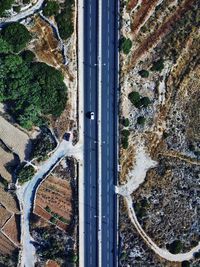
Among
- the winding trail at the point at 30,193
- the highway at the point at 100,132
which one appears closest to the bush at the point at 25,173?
the winding trail at the point at 30,193

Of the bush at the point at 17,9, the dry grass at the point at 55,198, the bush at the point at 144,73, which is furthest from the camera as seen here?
the dry grass at the point at 55,198

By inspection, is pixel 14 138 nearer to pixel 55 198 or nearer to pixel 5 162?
pixel 5 162

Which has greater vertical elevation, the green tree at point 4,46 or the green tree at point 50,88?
the green tree at point 4,46

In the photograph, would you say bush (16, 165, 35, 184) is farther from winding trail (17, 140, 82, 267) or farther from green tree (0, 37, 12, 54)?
green tree (0, 37, 12, 54)

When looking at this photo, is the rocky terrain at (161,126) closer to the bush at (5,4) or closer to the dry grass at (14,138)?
the dry grass at (14,138)

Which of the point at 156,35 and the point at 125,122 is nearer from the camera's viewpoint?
the point at 125,122

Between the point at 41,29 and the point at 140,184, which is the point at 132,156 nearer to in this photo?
the point at 140,184

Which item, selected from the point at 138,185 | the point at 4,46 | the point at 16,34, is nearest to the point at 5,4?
the point at 16,34
